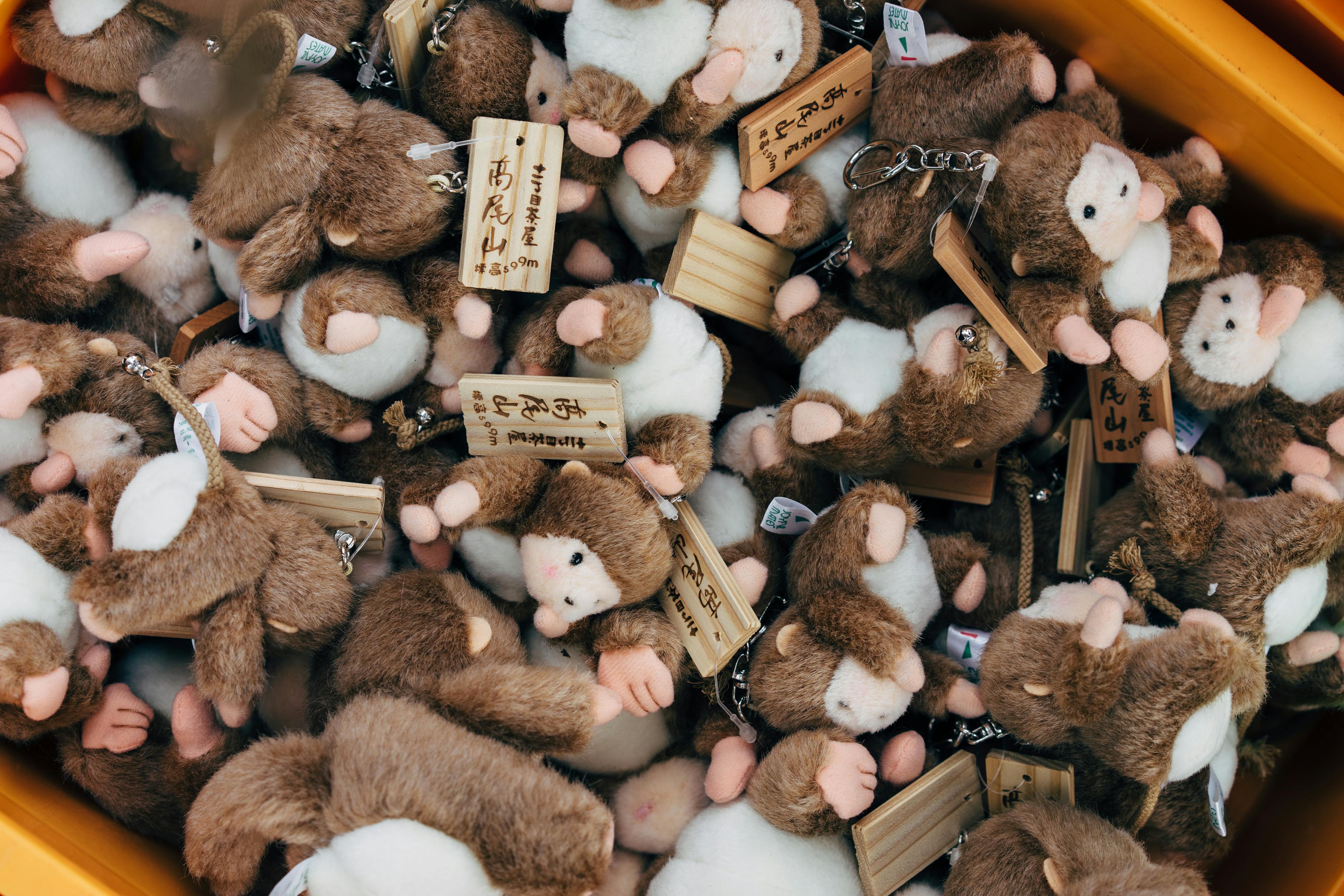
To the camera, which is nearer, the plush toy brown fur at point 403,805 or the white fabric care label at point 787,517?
the plush toy brown fur at point 403,805

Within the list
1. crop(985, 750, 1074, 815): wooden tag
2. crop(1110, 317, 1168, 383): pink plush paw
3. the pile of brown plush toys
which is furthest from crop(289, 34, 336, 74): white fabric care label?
crop(985, 750, 1074, 815): wooden tag

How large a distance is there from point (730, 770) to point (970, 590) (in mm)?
375

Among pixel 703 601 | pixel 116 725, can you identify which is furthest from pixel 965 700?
pixel 116 725

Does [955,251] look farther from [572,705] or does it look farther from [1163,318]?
[572,705]

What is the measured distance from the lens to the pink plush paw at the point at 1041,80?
3.46 ft

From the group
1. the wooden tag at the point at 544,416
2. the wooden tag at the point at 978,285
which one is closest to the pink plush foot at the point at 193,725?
the wooden tag at the point at 544,416

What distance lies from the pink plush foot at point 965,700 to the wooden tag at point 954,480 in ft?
0.82

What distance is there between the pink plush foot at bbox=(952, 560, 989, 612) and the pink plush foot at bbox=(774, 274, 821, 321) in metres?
0.40

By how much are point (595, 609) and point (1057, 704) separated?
519 millimetres

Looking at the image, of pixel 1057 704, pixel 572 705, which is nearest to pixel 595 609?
pixel 572 705

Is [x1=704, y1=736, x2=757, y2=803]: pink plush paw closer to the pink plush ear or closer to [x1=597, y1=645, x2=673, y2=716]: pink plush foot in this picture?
[x1=597, y1=645, x2=673, y2=716]: pink plush foot

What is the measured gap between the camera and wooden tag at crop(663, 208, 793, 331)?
43.6 inches

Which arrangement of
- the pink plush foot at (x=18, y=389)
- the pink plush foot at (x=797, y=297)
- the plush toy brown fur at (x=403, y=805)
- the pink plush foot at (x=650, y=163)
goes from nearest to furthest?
the plush toy brown fur at (x=403, y=805), the pink plush foot at (x=18, y=389), the pink plush foot at (x=650, y=163), the pink plush foot at (x=797, y=297)

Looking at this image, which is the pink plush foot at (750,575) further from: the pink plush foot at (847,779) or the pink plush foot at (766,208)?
the pink plush foot at (766,208)
